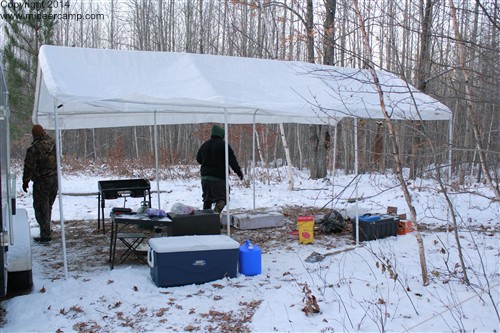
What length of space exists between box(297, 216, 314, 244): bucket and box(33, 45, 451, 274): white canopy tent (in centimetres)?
165

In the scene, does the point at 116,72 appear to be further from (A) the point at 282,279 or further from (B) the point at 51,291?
(A) the point at 282,279

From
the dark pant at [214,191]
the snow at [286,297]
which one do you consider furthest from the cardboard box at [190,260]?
the dark pant at [214,191]

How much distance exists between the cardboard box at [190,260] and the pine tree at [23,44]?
1326 centimetres

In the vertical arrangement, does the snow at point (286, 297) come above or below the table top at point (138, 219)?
below

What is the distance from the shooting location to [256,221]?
8.16m

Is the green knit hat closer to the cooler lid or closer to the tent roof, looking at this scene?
the tent roof

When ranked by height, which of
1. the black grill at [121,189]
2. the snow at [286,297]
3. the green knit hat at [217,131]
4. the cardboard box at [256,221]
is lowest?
the snow at [286,297]

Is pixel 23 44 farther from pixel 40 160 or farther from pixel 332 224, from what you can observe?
pixel 332 224

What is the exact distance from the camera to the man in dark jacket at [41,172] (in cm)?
675

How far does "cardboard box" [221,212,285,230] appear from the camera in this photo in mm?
8109

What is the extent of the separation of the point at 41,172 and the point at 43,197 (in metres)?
0.39

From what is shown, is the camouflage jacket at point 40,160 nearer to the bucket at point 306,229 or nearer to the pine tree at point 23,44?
the bucket at point 306,229

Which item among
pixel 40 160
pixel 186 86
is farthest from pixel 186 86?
pixel 40 160

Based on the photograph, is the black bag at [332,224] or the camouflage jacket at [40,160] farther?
the black bag at [332,224]
